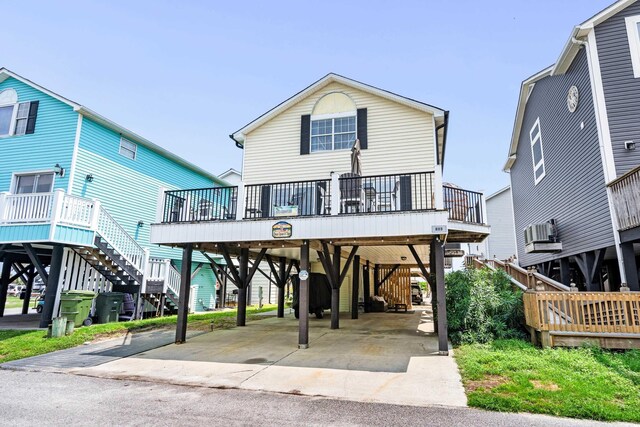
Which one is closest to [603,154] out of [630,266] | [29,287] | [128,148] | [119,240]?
[630,266]

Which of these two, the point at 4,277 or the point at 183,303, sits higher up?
the point at 4,277

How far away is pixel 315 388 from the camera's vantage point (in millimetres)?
5336

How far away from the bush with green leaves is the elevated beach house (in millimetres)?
1008

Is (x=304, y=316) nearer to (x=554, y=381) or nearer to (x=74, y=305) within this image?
(x=554, y=381)

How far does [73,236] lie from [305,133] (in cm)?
801

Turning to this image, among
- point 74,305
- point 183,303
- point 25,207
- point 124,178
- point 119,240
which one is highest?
point 124,178

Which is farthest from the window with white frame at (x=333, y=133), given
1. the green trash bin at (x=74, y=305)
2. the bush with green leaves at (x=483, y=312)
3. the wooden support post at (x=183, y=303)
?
the green trash bin at (x=74, y=305)

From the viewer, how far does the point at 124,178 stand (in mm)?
14836

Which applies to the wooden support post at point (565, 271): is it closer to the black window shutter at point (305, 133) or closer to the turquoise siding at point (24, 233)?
the black window shutter at point (305, 133)

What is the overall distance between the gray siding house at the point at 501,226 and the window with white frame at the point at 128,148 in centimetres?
2213

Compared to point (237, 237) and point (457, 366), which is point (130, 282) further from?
point (457, 366)

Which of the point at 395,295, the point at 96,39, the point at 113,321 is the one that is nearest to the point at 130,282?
the point at 113,321

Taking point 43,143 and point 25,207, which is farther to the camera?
point 43,143

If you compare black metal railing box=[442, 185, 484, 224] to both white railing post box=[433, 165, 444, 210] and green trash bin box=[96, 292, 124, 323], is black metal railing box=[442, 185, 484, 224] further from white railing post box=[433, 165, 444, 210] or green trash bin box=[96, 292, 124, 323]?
green trash bin box=[96, 292, 124, 323]
